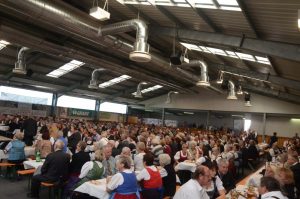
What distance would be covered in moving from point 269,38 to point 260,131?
19.4 metres

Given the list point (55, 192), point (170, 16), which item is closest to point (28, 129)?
point (55, 192)

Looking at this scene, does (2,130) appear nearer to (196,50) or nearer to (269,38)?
(196,50)

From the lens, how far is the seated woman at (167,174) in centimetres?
599

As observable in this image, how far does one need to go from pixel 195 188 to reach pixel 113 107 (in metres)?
26.7

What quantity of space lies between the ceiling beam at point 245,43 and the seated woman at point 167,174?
13.2ft

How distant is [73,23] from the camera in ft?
23.9

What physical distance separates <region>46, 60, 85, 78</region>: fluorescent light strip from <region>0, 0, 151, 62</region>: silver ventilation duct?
10.6 metres

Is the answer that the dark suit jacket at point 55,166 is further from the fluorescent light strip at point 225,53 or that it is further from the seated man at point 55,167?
the fluorescent light strip at point 225,53

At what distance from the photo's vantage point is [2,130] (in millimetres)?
14312

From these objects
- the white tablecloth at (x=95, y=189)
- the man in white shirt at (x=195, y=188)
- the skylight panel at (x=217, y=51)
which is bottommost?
the white tablecloth at (x=95, y=189)

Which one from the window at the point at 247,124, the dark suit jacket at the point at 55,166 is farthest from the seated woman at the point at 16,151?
the window at the point at 247,124

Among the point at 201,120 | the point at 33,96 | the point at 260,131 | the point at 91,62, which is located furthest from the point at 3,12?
the point at 201,120

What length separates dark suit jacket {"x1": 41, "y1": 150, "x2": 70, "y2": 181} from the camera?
19.7 ft

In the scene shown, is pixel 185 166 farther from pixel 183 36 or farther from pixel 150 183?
pixel 183 36
